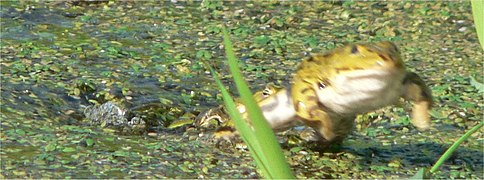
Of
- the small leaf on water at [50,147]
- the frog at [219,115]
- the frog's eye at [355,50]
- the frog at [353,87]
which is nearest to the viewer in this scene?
the frog at [353,87]

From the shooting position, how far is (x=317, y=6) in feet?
20.7

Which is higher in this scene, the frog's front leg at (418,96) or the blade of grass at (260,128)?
the frog's front leg at (418,96)

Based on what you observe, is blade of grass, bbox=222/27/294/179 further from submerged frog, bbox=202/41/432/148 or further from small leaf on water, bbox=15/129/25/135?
small leaf on water, bbox=15/129/25/135

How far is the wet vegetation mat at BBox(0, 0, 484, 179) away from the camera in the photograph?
149 inches

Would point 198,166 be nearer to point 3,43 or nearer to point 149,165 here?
point 149,165

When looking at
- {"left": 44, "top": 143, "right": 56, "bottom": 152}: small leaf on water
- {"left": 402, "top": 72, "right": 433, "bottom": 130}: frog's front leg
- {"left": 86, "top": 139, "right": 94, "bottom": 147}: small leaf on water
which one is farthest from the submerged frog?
{"left": 44, "top": 143, "right": 56, "bottom": 152}: small leaf on water

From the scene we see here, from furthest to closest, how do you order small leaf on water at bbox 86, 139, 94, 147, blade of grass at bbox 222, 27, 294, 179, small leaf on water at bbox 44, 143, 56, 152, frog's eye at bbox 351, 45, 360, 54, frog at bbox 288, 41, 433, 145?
1. small leaf on water at bbox 86, 139, 94, 147
2. small leaf on water at bbox 44, 143, 56, 152
3. frog's eye at bbox 351, 45, 360, 54
4. frog at bbox 288, 41, 433, 145
5. blade of grass at bbox 222, 27, 294, 179

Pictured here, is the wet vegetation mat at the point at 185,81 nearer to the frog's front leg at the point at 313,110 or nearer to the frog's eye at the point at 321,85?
the frog's front leg at the point at 313,110

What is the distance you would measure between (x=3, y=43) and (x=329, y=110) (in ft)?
6.73

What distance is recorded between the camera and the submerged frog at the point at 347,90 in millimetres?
3492

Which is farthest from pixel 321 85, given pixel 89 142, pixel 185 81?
pixel 185 81

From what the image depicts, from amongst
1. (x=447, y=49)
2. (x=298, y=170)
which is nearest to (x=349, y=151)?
(x=298, y=170)

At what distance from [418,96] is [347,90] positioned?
0.84 ft

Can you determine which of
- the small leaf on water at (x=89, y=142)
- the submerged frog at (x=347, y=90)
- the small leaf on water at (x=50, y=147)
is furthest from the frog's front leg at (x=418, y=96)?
the small leaf on water at (x=50, y=147)
